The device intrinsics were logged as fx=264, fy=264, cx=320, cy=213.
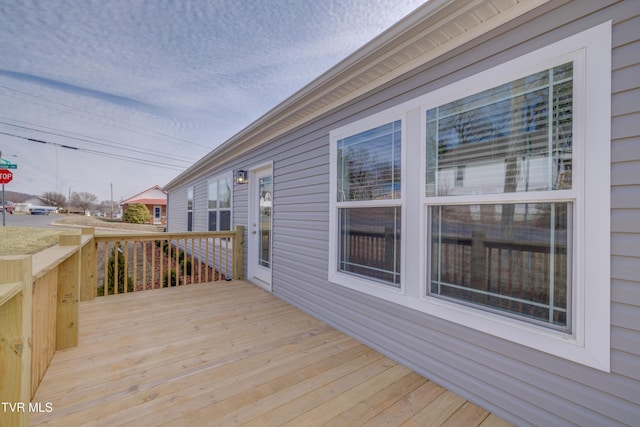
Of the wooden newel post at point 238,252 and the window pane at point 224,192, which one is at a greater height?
the window pane at point 224,192

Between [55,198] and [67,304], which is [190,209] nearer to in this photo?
[67,304]

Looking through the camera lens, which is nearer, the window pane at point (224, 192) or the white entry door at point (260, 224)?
the white entry door at point (260, 224)

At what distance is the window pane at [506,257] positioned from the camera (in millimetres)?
1521

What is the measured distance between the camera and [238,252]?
515 cm

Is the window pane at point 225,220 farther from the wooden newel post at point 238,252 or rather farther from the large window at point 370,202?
the large window at point 370,202

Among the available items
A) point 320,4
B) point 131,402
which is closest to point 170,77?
point 320,4

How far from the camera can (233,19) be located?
4.97 m

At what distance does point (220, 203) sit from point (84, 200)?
148 ft

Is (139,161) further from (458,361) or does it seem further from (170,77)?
(458,361)

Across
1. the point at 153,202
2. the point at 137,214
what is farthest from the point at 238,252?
the point at 153,202

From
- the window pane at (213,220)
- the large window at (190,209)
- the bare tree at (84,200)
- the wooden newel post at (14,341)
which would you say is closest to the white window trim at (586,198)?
the wooden newel post at (14,341)

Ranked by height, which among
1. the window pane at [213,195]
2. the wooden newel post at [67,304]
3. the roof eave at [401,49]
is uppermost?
the roof eave at [401,49]

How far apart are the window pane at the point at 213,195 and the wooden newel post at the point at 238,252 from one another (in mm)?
1984

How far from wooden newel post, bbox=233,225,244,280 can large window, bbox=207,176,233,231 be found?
94 centimetres
